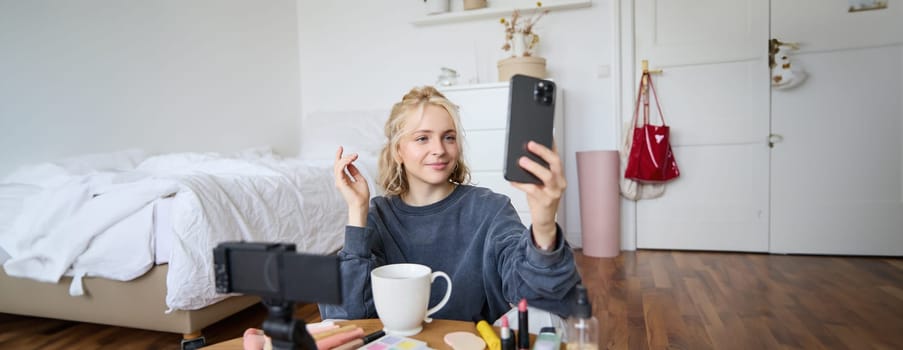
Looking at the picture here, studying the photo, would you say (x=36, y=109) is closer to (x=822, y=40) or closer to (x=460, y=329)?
(x=460, y=329)

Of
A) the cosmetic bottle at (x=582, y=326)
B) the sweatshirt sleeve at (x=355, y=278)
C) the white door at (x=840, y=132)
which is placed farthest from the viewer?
the white door at (x=840, y=132)

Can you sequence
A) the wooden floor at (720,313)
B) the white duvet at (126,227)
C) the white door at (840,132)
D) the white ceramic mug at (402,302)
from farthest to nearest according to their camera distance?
the white door at (840,132)
the wooden floor at (720,313)
the white duvet at (126,227)
the white ceramic mug at (402,302)

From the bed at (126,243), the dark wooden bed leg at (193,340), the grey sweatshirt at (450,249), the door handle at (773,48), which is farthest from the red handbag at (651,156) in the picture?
the dark wooden bed leg at (193,340)

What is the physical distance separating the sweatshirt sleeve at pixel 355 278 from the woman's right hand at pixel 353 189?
0.7 inches

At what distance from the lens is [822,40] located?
9.07 feet

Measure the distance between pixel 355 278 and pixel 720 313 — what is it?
1618 mm

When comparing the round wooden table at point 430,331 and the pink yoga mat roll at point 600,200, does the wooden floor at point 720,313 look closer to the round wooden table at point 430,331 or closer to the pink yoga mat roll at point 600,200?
the pink yoga mat roll at point 600,200

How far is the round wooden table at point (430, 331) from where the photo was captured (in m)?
0.60

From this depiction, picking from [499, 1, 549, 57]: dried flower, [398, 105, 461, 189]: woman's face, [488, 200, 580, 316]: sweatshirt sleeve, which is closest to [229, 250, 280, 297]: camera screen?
[488, 200, 580, 316]: sweatshirt sleeve

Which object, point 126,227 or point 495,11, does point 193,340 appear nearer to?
point 126,227

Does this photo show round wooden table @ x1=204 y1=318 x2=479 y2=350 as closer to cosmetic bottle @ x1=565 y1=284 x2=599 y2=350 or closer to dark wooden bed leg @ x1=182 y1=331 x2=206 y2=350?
cosmetic bottle @ x1=565 y1=284 x2=599 y2=350

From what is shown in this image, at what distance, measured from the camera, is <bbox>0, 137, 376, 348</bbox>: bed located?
149cm

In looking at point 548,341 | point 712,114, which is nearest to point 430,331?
point 548,341

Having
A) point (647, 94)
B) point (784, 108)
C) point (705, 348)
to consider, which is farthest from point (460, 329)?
point (784, 108)
